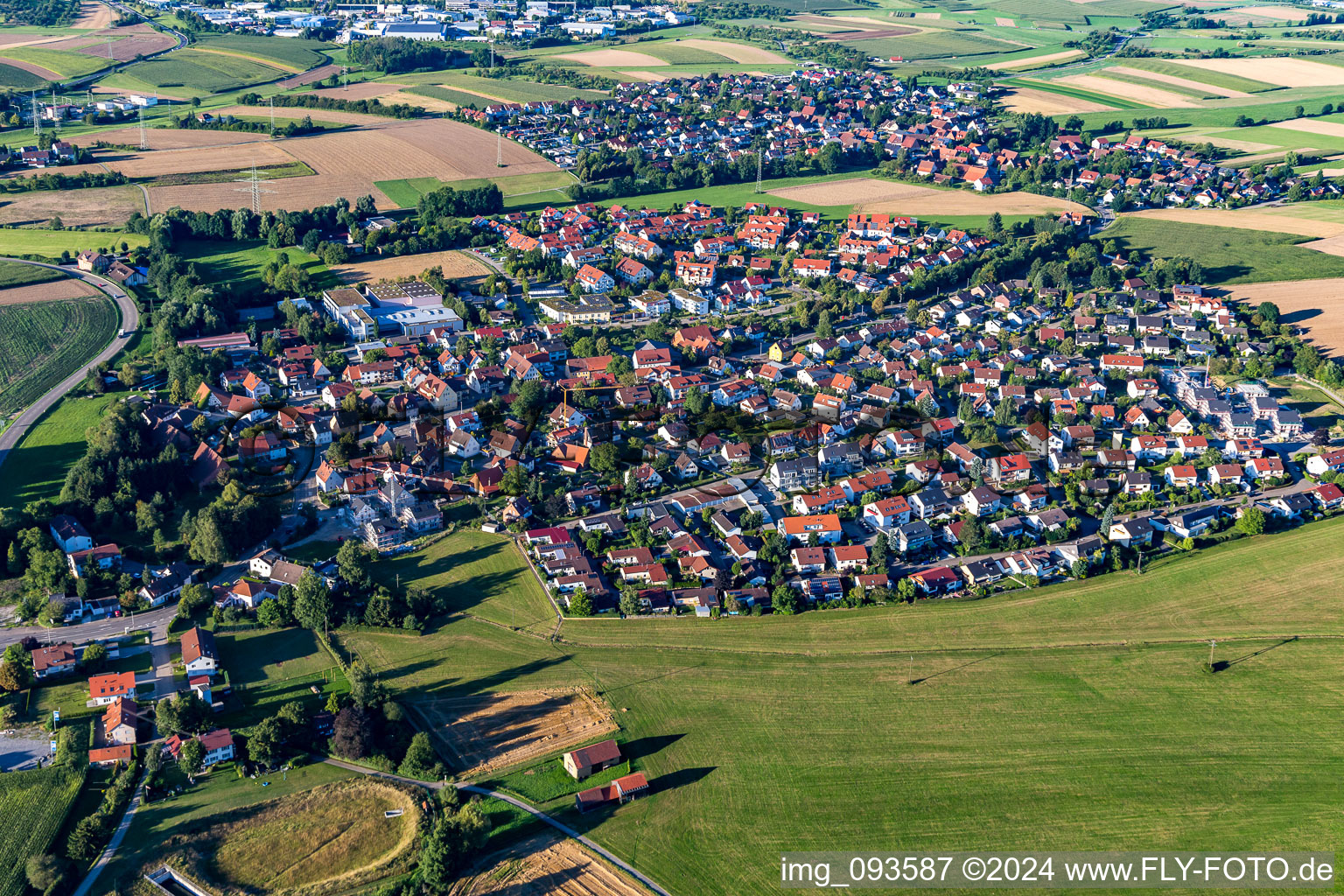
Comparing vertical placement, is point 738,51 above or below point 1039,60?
above

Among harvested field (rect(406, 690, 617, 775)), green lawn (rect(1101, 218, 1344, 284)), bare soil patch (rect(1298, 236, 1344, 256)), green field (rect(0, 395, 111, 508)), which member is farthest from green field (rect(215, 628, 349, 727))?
bare soil patch (rect(1298, 236, 1344, 256))

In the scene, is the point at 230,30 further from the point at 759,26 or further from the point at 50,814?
the point at 50,814

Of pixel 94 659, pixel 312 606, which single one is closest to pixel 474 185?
pixel 312 606

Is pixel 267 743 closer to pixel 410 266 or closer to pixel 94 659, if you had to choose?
pixel 94 659

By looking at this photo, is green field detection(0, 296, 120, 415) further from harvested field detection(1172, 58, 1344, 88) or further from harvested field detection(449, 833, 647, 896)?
harvested field detection(1172, 58, 1344, 88)

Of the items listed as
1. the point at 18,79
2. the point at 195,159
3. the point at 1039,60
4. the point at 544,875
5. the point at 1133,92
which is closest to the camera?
the point at 544,875

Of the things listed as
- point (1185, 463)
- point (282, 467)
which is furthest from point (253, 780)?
point (1185, 463)

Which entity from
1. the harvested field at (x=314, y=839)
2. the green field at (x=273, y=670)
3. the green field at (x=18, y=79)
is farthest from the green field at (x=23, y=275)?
the green field at (x=18, y=79)
